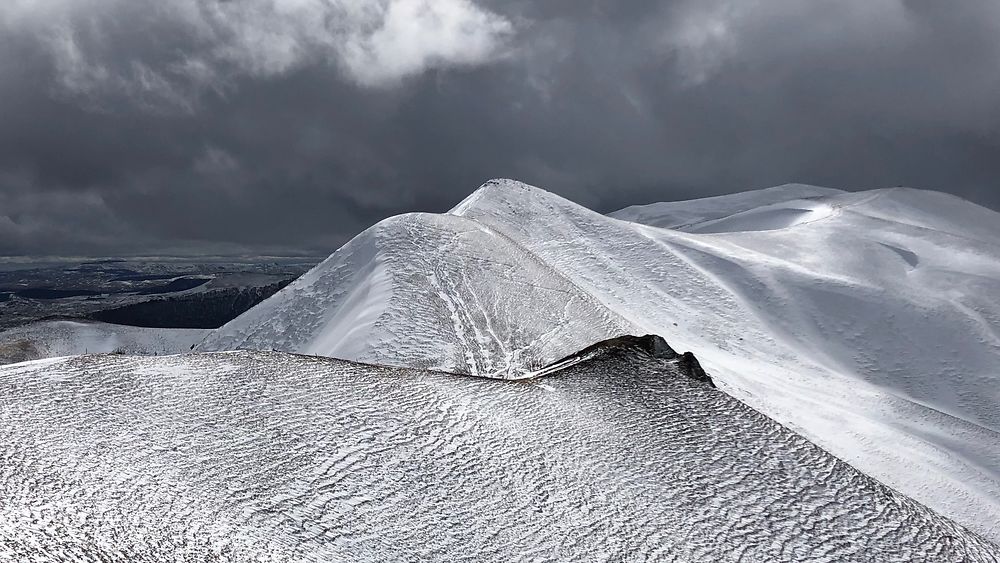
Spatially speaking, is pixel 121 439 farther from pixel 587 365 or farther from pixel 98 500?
pixel 587 365

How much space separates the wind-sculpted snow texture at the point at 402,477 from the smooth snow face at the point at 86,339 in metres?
129

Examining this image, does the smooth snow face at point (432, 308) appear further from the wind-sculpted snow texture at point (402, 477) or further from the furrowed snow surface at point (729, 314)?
the wind-sculpted snow texture at point (402, 477)

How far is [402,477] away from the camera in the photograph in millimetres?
17844

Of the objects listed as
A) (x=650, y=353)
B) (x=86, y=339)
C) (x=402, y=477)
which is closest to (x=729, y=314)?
(x=650, y=353)

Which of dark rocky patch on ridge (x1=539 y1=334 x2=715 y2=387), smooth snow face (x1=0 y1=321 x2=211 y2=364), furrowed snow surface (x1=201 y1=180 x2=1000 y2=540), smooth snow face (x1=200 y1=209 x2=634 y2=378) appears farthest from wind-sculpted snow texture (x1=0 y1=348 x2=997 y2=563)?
smooth snow face (x1=0 y1=321 x2=211 y2=364)

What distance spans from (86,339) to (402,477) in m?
170

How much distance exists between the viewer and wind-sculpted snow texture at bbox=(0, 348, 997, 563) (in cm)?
1470

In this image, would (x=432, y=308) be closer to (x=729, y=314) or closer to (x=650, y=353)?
(x=650, y=353)

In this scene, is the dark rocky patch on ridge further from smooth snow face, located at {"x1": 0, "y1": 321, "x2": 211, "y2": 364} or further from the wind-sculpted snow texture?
smooth snow face, located at {"x1": 0, "y1": 321, "x2": 211, "y2": 364}

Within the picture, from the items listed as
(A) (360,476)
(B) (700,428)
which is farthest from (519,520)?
(B) (700,428)

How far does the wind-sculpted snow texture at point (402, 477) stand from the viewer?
1470 cm

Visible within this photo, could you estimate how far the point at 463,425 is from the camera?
2103 centimetres

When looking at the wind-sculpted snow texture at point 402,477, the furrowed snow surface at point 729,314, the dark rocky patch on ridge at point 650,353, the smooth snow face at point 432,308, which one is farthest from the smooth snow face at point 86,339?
the wind-sculpted snow texture at point 402,477

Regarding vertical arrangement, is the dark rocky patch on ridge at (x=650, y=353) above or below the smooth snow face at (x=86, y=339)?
above
